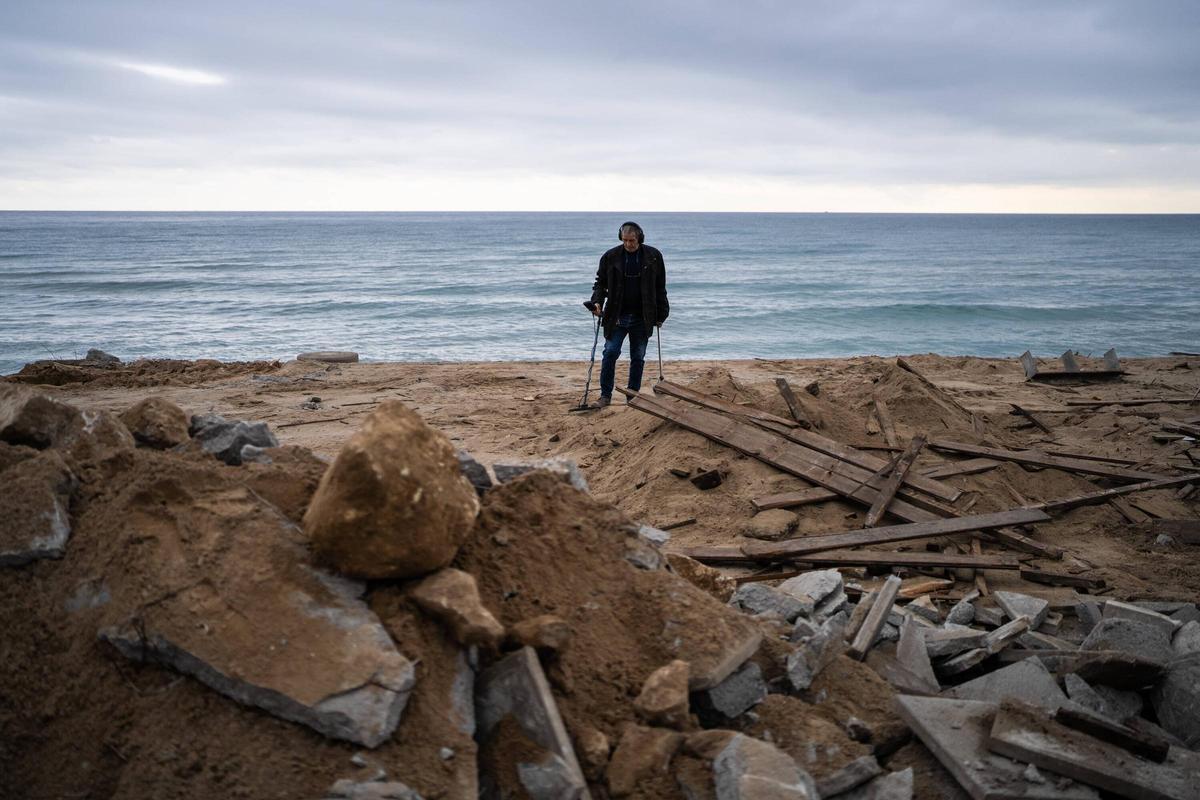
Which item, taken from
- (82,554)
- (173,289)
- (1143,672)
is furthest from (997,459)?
(173,289)

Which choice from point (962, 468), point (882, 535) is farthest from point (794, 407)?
point (882, 535)

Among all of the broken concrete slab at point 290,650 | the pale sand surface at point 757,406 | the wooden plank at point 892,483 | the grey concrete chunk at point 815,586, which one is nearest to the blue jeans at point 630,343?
the pale sand surface at point 757,406

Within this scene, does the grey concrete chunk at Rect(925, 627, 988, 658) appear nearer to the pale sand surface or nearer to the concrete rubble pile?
the concrete rubble pile

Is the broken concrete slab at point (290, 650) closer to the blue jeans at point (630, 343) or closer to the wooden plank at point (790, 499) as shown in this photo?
the wooden plank at point (790, 499)

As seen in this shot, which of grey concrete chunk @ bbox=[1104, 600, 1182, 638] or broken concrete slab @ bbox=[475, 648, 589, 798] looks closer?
broken concrete slab @ bbox=[475, 648, 589, 798]

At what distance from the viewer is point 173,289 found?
32.6 metres

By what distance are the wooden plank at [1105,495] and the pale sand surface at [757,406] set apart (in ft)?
0.29

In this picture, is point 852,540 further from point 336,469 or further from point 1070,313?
point 1070,313

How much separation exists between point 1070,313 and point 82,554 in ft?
103

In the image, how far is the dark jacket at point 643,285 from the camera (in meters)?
9.25

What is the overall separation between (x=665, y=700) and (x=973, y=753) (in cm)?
128

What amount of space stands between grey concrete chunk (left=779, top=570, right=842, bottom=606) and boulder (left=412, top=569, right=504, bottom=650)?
244 centimetres

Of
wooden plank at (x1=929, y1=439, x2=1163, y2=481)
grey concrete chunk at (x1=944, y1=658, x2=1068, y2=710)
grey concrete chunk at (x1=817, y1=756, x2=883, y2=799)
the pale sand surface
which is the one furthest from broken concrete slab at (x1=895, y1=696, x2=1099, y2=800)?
wooden plank at (x1=929, y1=439, x2=1163, y2=481)

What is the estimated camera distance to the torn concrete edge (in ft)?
8.61
